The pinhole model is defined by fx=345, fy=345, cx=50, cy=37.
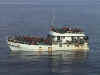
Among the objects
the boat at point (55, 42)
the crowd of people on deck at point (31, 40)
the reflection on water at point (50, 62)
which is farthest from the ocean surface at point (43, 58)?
the crowd of people on deck at point (31, 40)

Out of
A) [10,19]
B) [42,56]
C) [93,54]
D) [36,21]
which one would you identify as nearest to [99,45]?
[93,54]

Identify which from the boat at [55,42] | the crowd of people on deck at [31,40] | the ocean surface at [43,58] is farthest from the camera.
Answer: the crowd of people on deck at [31,40]

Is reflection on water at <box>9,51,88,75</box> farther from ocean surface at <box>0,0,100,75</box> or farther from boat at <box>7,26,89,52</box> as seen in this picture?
boat at <box>7,26,89,52</box>

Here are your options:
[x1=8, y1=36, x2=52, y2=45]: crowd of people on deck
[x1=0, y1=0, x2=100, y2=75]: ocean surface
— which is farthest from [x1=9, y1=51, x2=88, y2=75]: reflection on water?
[x1=8, y1=36, x2=52, y2=45]: crowd of people on deck

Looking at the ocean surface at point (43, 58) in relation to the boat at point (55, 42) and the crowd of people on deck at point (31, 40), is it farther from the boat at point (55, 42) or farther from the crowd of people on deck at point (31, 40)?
the crowd of people on deck at point (31, 40)

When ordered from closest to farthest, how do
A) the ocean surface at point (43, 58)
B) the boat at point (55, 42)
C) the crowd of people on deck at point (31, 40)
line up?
the ocean surface at point (43, 58)
the boat at point (55, 42)
the crowd of people on deck at point (31, 40)

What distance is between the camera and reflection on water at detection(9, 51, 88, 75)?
7556 centimetres

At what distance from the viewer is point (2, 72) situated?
7325 cm

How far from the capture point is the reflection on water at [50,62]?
248 ft

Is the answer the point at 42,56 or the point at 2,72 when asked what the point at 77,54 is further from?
the point at 2,72

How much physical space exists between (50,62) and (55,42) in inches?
625

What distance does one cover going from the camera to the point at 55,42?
9838 cm

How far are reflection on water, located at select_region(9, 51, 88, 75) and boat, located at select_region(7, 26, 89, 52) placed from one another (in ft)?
11.1

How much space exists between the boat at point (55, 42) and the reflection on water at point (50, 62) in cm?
337
